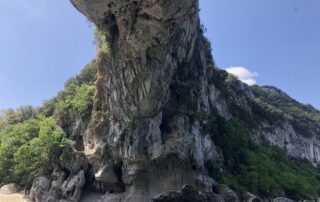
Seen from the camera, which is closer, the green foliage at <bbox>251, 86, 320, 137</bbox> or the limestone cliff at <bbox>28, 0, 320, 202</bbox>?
the limestone cliff at <bbox>28, 0, 320, 202</bbox>

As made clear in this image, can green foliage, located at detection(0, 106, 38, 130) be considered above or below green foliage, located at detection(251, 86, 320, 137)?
below

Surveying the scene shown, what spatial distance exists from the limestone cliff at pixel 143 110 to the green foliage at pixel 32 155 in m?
2.50

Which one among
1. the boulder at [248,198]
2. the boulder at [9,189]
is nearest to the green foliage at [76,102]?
the boulder at [9,189]

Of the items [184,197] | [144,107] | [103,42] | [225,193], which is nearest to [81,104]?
[103,42]

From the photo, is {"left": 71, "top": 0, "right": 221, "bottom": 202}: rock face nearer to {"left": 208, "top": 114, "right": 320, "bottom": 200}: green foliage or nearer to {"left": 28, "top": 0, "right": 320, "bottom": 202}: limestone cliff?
{"left": 28, "top": 0, "right": 320, "bottom": 202}: limestone cliff

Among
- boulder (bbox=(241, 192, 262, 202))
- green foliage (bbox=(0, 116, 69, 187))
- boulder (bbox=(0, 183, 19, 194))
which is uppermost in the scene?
green foliage (bbox=(0, 116, 69, 187))

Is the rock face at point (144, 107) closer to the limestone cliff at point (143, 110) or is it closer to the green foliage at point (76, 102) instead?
the limestone cliff at point (143, 110)

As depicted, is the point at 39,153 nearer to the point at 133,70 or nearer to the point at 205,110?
the point at 133,70

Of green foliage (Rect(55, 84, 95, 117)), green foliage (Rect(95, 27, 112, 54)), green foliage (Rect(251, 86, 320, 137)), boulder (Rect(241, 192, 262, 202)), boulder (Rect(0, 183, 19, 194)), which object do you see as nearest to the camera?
green foliage (Rect(95, 27, 112, 54))

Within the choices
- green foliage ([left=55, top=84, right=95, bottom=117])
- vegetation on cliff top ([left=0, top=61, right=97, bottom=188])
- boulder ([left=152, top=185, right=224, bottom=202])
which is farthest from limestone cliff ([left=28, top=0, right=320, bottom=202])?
boulder ([left=152, top=185, right=224, bottom=202])

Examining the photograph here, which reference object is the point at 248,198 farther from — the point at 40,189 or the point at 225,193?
the point at 40,189

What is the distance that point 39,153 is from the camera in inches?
1342

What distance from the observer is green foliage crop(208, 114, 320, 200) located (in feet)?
116

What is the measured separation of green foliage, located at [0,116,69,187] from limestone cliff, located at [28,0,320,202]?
2.50 meters
